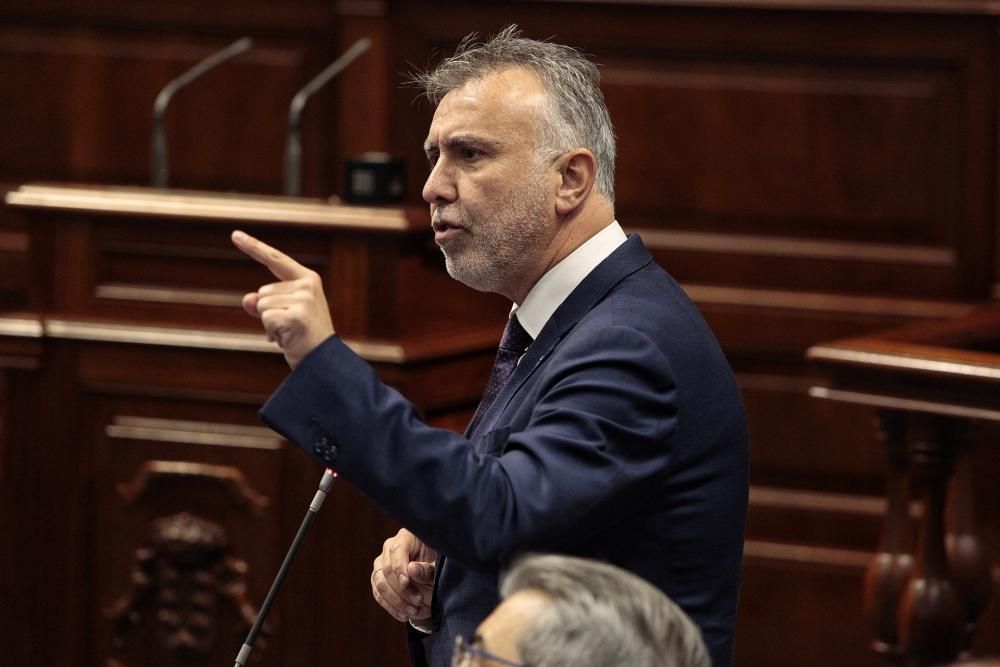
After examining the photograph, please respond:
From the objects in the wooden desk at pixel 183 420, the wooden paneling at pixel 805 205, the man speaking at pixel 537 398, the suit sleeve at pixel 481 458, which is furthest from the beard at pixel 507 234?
the wooden paneling at pixel 805 205

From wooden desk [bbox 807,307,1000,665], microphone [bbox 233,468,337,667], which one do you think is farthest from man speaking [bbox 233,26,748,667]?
wooden desk [bbox 807,307,1000,665]

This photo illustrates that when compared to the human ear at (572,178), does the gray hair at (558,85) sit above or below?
above

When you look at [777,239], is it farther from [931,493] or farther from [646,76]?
[931,493]

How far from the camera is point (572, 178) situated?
6.66 feet

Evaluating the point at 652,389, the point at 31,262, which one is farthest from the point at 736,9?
the point at 652,389

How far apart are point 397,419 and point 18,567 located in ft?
7.26

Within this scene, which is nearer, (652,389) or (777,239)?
(652,389)

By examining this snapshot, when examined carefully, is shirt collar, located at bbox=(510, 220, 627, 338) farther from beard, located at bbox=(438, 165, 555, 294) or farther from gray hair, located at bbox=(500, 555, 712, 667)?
gray hair, located at bbox=(500, 555, 712, 667)

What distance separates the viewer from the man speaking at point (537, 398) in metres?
1.72

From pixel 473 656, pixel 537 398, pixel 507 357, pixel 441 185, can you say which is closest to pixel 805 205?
pixel 507 357

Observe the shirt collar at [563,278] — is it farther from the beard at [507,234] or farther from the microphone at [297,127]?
the microphone at [297,127]

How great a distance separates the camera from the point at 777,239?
4.59 metres

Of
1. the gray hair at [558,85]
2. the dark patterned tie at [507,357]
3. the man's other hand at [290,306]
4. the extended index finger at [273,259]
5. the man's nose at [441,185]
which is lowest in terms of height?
the dark patterned tie at [507,357]

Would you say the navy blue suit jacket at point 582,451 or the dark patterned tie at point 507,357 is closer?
the navy blue suit jacket at point 582,451
